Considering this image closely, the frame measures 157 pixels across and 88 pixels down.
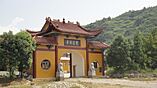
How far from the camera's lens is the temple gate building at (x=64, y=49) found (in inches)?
1378

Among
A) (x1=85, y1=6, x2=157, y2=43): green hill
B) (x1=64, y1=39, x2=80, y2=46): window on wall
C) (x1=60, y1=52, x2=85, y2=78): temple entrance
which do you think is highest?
(x1=85, y1=6, x2=157, y2=43): green hill

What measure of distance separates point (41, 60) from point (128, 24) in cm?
9320

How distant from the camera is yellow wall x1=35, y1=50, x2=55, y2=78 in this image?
1362 inches

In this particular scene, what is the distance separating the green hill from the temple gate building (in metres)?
56.4

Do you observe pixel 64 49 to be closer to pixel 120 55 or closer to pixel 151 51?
pixel 120 55

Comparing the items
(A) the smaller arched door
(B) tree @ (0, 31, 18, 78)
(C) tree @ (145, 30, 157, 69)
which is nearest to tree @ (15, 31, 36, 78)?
(B) tree @ (0, 31, 18, 78)

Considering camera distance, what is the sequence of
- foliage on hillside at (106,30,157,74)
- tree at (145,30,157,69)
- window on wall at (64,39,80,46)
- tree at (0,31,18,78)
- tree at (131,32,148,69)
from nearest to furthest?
tree at (0,31,18,78), window on wall at (64,39,80,46), foliage on hillside at (106,30,157,74), tree at (131,32,148,69), tree at (145,30,157,69)

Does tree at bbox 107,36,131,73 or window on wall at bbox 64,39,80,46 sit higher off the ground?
window on wall at bbox 64,39,80,46

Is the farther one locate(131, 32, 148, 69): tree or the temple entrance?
locate(131, 32, 148, 69): tree

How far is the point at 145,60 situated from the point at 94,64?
827 cm

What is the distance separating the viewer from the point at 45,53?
3534 centimetres

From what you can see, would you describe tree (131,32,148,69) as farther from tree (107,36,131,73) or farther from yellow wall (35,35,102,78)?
yellow wall (35,35,102,78)

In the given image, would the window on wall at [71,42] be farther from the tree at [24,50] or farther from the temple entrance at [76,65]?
the tree at [24,50]

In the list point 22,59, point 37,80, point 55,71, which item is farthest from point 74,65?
point 22,59
